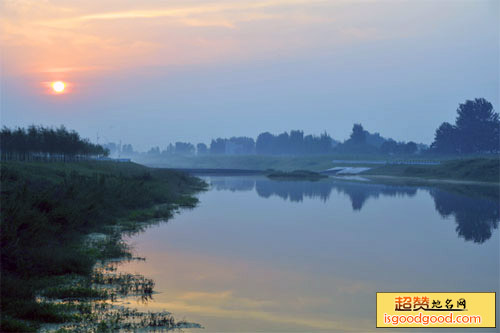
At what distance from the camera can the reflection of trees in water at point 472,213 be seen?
34.5m

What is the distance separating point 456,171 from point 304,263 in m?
95.8

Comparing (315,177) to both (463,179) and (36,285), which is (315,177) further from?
(36,285)

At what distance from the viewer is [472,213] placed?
1826 inches

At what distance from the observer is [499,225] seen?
38438mm

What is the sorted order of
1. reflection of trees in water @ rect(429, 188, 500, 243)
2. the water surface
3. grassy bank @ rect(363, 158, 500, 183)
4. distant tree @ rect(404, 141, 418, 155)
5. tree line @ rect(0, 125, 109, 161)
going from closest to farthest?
1. the water surface
2. reflection of trees in water @ rect(429, 188, 500, 243)
3. tree line @ rect(0, 125, 109, 161)
4. grassy bank @ rect(363, 158, 500, 183)
5. distant tree @ rect(404, 141, 418, 155)

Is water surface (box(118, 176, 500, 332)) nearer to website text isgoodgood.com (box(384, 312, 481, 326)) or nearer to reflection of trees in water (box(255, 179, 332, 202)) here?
website text isgoodgood.com (box(384, 312, 481, 326))

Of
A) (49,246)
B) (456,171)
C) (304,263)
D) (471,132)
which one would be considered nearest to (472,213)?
(304,263)

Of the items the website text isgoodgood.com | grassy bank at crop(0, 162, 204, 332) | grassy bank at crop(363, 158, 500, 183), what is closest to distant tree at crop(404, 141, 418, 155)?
grassy bank at crop(363, 158, 500, 183)

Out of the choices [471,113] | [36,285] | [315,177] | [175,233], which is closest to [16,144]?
[175,233]

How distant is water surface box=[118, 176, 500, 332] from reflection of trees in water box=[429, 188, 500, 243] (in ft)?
0.61

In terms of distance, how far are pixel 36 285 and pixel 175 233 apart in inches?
632

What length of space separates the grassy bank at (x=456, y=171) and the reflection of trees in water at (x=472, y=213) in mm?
37564

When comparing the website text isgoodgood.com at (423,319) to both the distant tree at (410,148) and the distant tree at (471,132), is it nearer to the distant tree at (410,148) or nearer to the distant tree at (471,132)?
the distant tree at (471,132)

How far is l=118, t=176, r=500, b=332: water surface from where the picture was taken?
16.2 m
